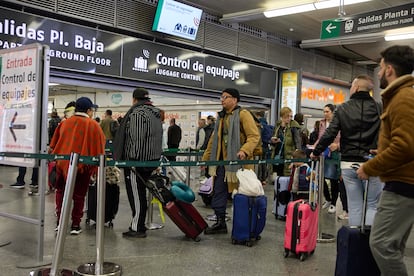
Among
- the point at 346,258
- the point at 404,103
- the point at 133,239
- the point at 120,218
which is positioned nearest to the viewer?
the point at 404,103

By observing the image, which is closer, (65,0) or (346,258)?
(346,258)

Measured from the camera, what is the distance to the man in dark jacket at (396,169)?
6.97 feet

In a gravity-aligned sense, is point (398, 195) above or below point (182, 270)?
above

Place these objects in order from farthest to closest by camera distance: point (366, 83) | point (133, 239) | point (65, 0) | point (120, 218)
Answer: point (65, 0) → point (120, 218) → point (133, 239) → point (366, 83)

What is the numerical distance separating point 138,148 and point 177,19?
5.49m

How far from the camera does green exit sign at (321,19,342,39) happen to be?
7.82 metres

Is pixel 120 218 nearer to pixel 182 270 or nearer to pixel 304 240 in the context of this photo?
pixel 182 270

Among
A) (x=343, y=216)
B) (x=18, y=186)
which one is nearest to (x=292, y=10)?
(x=343, y=216)

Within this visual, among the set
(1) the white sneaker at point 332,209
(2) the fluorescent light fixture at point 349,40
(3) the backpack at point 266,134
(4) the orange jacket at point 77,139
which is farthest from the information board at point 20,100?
(2) the fluorescent light fixture at point 349,40

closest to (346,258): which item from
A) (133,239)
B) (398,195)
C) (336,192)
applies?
(398,195)

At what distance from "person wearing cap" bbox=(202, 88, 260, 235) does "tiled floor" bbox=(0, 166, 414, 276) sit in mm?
379

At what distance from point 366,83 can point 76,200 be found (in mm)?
3038

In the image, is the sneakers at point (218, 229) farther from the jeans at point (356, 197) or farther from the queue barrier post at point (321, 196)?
the jeans at point (356, 197)

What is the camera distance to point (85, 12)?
8.11 metres
